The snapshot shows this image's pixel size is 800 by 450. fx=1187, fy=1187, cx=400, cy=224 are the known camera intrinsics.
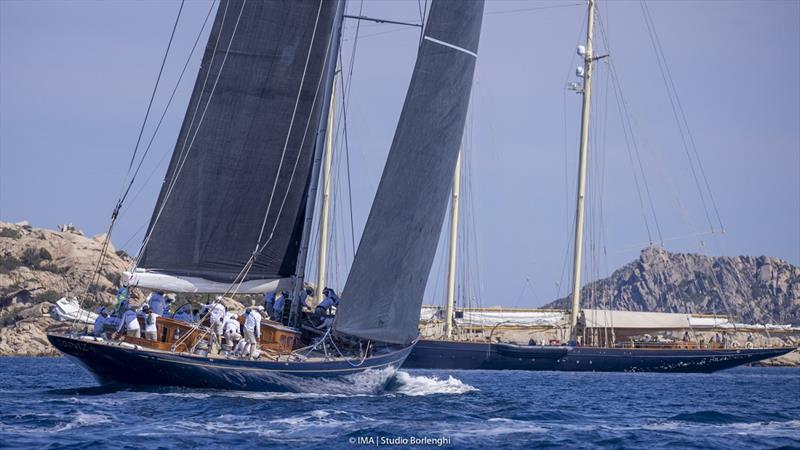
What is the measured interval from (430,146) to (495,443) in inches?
471

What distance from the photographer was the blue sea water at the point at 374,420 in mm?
24391

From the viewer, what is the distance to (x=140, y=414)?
1070 inches

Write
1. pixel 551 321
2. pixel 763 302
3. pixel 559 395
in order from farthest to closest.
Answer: pixel 763 302 < pixel 551 321 < pixel 559 395

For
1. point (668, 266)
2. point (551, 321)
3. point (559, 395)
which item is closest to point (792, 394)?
point (559, 395)

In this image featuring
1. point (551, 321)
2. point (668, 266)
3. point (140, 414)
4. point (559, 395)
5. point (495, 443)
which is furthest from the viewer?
point (668, 266)

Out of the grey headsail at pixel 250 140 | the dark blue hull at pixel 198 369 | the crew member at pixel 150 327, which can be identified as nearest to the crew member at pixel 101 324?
the dark blue hull at pixel 198 369

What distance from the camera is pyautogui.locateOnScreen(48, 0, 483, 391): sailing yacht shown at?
3459cm

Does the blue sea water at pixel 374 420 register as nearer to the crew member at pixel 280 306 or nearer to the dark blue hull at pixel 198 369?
the dark blue hull at pixel 198 369

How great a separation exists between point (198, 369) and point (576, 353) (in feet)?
137

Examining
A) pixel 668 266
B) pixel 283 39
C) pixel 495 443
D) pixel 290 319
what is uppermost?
pixel 668 266

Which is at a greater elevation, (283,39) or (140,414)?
(283,39)

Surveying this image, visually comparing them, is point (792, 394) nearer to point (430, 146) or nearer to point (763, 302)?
point (430, 146)

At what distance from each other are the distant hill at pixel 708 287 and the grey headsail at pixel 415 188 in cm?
13141

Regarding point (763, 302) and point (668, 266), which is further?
point (668, 266)
